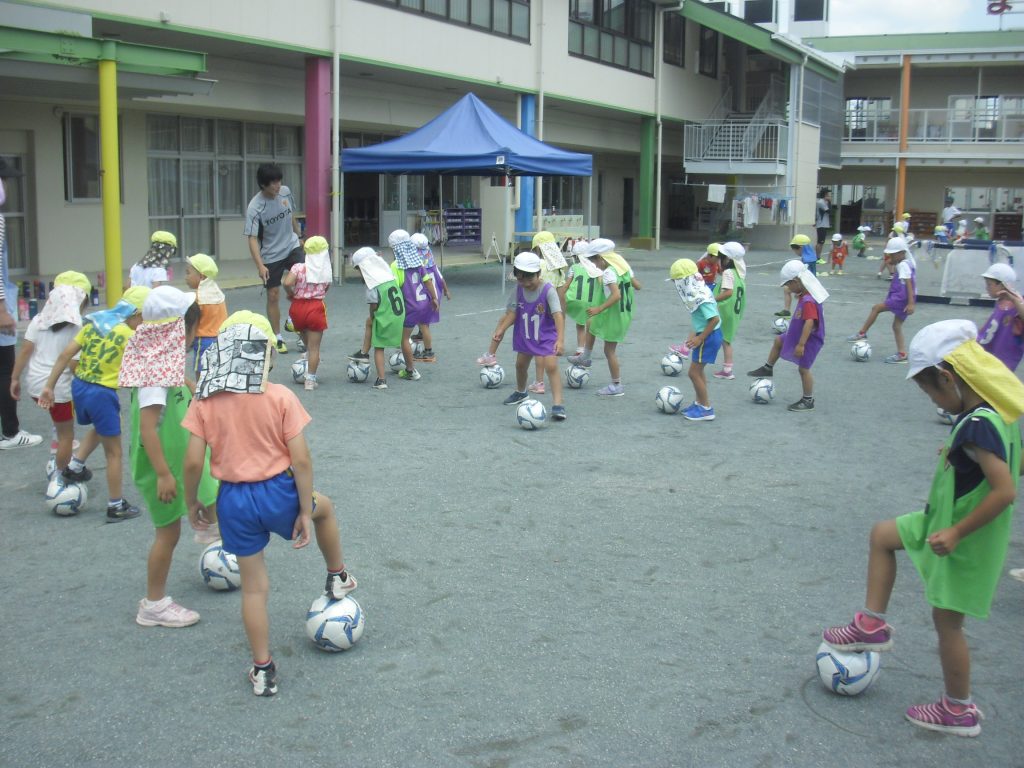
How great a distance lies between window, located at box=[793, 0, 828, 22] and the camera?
41.4 m

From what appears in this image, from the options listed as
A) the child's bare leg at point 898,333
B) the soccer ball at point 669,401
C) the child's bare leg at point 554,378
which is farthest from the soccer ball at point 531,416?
the child's bare leg at point 898,333

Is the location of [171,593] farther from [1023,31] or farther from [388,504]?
[1023,31]

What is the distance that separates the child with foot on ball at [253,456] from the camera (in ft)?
13.6

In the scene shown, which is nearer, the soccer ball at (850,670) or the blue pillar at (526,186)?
the soccer ball at (850,670)

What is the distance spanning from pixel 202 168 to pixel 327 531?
18221 millimetres

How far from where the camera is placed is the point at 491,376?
1043 cm

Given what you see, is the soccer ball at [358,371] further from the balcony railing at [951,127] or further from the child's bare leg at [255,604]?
the balcony railing at [951,127]

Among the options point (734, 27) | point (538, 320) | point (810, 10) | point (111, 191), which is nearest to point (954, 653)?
point (538, 320)

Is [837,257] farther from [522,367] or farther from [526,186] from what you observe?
[522,367]

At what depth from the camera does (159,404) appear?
4973 millimetres

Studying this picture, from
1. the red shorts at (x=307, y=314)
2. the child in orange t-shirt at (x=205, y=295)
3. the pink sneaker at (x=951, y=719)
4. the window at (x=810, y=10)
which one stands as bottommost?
the pink sneaker at (x=951, y=719)

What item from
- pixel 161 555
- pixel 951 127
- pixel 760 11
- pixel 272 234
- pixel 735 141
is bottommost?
pixel 161 555

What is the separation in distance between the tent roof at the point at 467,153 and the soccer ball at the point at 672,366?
735cm

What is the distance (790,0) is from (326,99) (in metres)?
29.5
